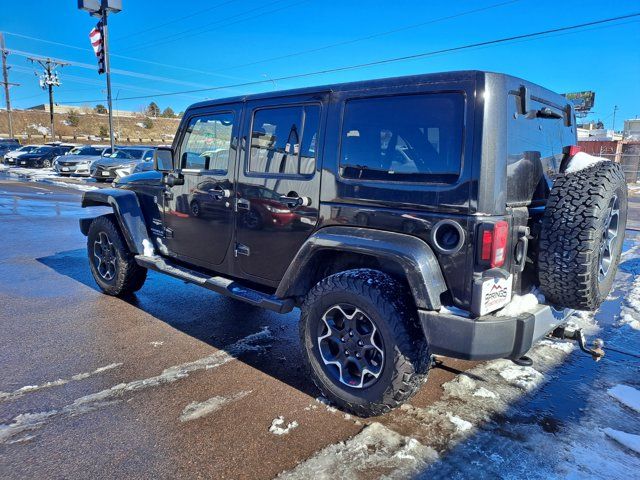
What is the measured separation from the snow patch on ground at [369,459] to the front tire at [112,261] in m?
3.28

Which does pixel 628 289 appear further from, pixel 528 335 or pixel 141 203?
pixel 141 203

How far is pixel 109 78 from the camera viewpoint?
19828 millimetres

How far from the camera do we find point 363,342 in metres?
2.81

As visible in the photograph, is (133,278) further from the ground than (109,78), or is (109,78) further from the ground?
(109,78)

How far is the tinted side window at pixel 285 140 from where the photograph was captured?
3.22 metres

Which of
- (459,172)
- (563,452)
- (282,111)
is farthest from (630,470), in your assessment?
(282,111)

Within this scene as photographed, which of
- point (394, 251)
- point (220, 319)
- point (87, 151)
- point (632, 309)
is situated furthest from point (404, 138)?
point (87, 151)

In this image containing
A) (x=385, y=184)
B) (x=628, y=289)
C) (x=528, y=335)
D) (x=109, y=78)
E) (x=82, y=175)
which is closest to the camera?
(x=528, y=335)

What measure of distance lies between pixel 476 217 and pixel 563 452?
1.41m

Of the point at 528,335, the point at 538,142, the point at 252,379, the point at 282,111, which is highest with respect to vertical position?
the point at 282,111

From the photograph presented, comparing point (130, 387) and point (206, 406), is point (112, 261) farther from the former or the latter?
point (206, 406)

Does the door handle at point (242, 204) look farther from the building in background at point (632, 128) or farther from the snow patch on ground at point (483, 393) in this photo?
the building in background at point (632, 128)

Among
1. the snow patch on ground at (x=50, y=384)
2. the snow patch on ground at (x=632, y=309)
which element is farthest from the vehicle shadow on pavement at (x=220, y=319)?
the snow patch on ground at (x=632, y=309)

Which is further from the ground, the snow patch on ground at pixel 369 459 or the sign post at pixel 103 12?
the sign post at pixel 103 12
